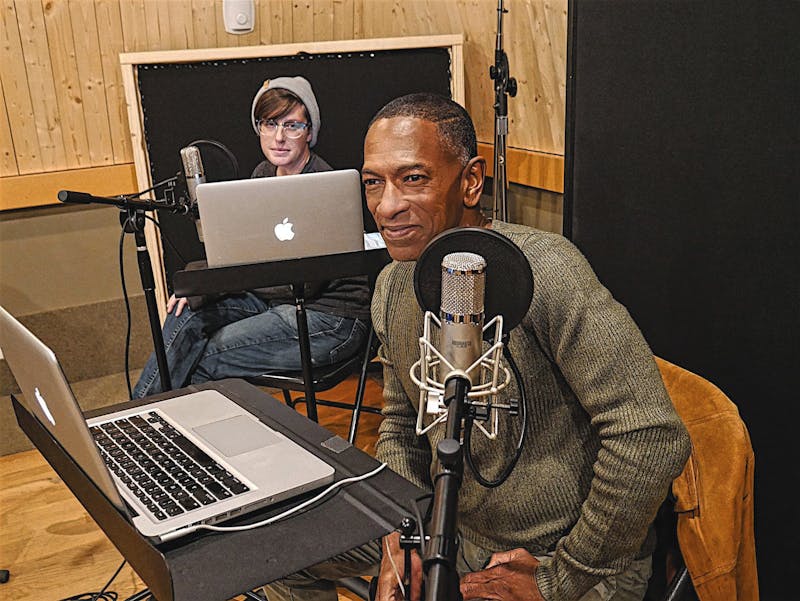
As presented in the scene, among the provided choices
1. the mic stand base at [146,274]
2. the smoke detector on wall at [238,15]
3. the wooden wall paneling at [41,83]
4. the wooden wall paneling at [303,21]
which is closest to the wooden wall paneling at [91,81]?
the wooden wall paneling at [41,83]

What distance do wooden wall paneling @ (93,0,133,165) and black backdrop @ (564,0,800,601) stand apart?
216 cm

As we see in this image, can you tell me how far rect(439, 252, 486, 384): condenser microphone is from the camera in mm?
822

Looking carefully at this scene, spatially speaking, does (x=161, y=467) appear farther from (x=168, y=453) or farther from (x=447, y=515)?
(x=447, y=515)

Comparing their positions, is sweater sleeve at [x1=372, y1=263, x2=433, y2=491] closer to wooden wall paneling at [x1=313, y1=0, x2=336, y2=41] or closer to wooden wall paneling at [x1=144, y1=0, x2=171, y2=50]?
wooden wall paneling at [x1=144, y1=0, x2=171, y2=50]

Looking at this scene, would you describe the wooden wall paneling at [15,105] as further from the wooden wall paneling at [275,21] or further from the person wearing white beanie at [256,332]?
the person wearing white beanie at [256,332]

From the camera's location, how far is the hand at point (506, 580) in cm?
122

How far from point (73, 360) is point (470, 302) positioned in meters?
3.13

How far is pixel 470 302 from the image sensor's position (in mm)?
824

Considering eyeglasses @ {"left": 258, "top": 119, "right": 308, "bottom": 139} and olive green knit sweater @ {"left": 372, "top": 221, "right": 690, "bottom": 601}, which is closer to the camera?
olive green knit sweater @ {"left": 372, "top": 221, "right": 690, "bottom": 601}

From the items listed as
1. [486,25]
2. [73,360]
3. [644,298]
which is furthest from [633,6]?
[73,360]

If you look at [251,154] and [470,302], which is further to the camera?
[251,154]

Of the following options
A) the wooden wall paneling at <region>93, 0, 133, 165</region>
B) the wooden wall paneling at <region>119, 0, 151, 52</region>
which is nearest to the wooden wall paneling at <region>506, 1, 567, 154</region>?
the wooden wall paneling at <region>119, 0, 151, 52</region>

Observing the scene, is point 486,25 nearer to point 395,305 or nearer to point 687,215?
point 687,215

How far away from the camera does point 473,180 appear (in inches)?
51.3
